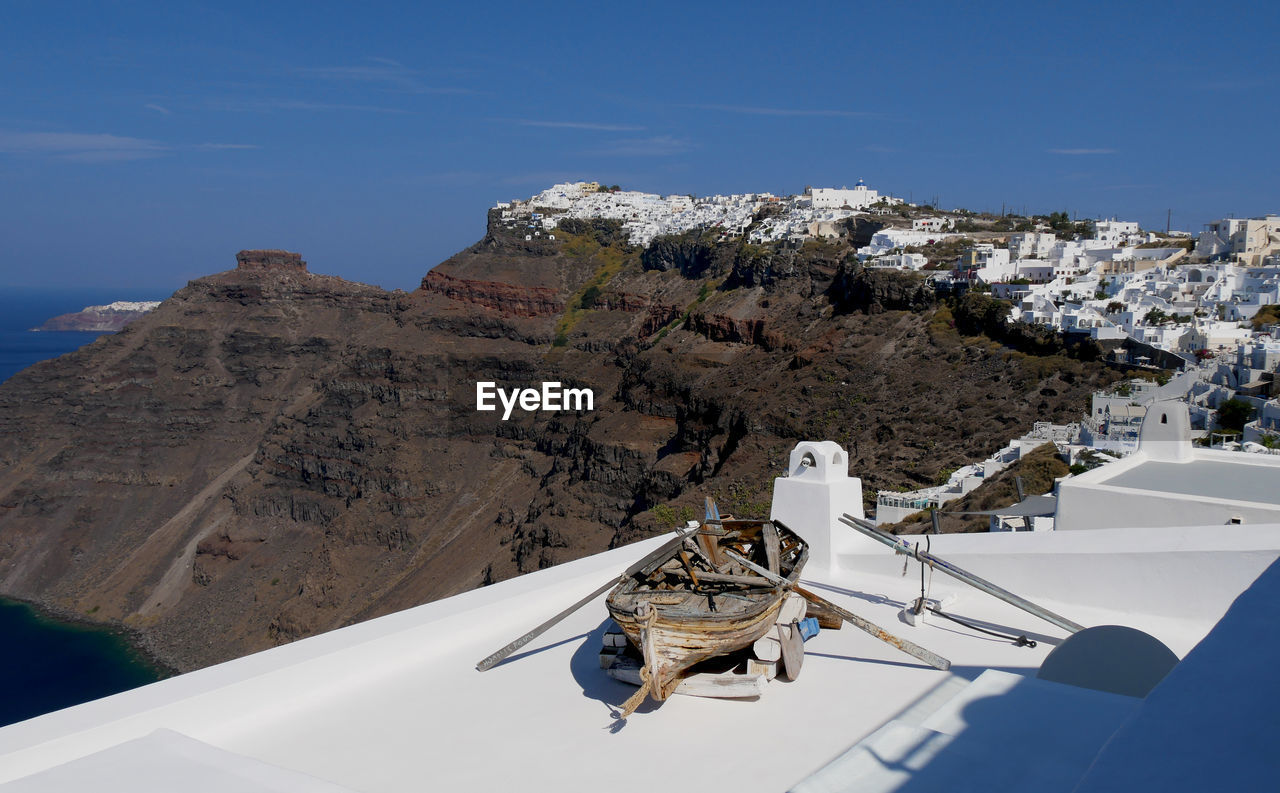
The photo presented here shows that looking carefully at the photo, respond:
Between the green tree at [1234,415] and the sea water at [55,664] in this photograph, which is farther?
the sea water at [55,664]

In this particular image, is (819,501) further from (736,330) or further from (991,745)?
(736,330)

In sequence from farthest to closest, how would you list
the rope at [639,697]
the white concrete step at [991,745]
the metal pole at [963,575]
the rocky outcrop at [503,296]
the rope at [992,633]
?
1. the rocky outcrop at [503,296]
2. the rope at [992,633]
3. the metal pole at [963,575]
4. the rope at [639,697]
5. the white concrete step at [991,745]

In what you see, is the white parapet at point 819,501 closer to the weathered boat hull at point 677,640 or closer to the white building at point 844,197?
the weathered boat hull at point 677,640

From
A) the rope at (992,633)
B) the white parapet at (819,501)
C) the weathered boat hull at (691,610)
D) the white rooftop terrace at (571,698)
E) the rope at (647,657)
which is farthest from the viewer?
the white parapet at (819,501)

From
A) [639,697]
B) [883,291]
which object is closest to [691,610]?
[639,697]

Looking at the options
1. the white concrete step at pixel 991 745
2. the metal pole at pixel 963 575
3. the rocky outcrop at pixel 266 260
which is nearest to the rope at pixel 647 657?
the white concrete step at pixel 991 745

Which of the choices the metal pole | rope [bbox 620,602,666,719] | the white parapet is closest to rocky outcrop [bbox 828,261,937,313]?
the white parapet

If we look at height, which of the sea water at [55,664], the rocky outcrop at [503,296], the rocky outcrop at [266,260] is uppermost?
the rocky outcrop at [266,260]
